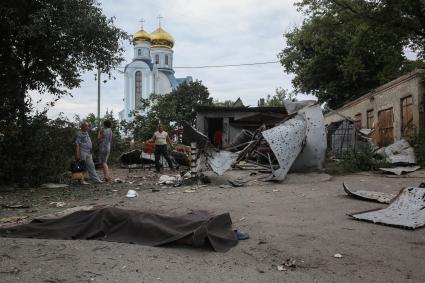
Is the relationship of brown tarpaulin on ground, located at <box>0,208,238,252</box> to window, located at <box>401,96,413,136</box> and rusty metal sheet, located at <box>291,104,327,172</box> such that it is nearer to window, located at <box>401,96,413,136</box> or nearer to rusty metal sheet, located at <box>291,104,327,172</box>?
rusty metal sheet, located at <box>291,104,327,172</box>

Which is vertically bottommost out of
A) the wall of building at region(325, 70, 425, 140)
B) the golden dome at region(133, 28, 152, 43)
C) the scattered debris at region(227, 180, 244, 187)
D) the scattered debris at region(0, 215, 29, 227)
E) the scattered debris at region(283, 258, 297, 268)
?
the scattered debris at region(283, 258, 297, 268)

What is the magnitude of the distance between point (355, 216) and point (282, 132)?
5649 millimetres

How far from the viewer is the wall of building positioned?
17.5 meters

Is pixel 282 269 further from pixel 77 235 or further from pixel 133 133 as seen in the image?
pixel 133 133

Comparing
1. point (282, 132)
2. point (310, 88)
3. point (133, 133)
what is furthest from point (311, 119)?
point (310, 88)

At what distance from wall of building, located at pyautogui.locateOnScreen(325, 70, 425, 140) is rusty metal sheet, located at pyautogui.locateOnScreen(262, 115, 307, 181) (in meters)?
8.12

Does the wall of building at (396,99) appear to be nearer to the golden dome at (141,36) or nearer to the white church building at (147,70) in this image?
the white church building at (147,70)

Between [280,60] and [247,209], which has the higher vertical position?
[280,60]

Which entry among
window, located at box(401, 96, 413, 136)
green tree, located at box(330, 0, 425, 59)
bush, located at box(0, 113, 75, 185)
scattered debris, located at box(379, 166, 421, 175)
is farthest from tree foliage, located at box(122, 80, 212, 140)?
scattered debris, located at box(379, 166, 421, 175)

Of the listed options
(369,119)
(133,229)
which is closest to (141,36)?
(369,119)

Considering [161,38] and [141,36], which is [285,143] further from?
[161,38]

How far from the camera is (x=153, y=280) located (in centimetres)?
392

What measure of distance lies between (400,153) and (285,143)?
20.1 feet

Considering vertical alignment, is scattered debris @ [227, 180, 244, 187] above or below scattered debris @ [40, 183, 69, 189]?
above
